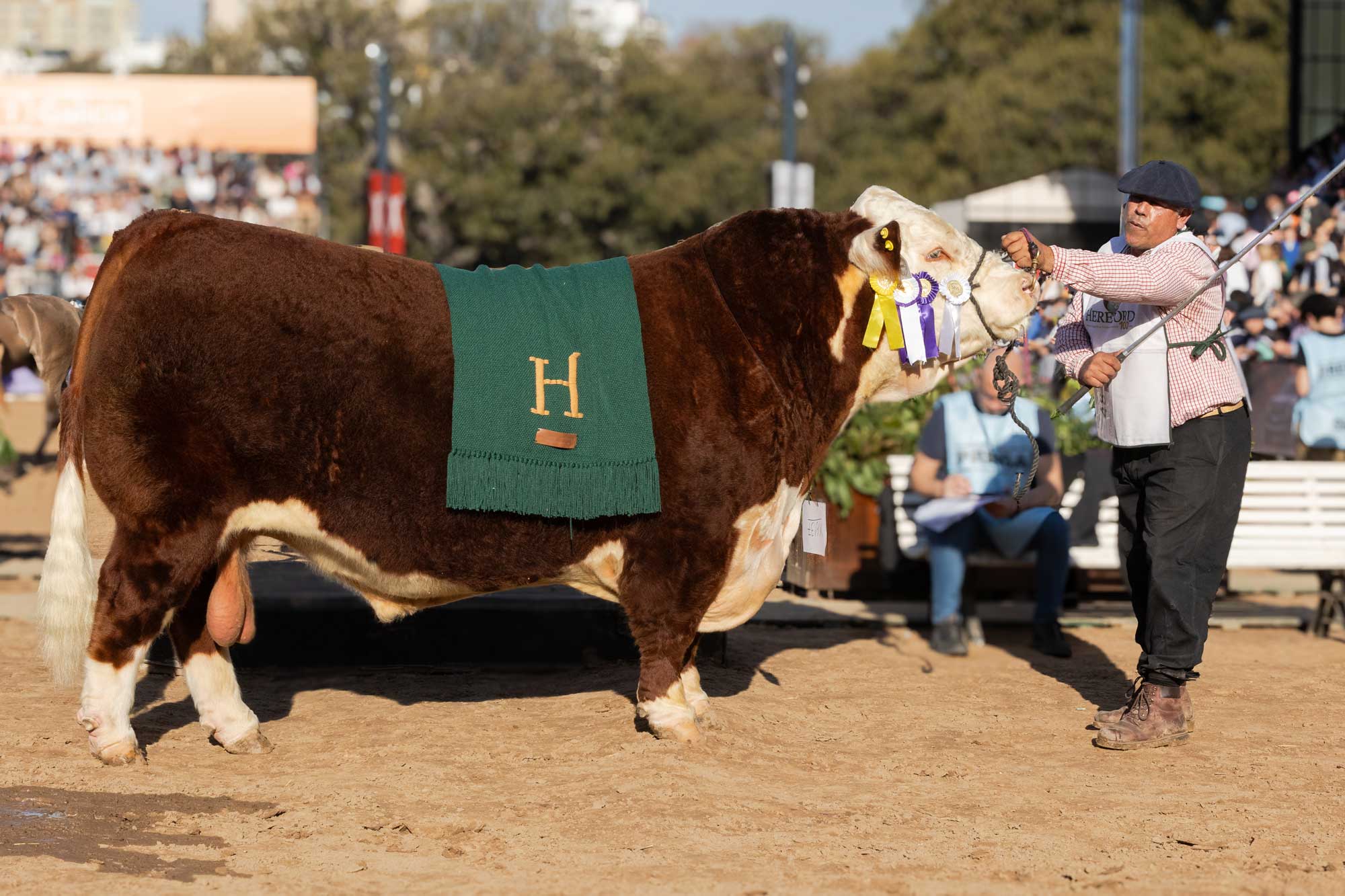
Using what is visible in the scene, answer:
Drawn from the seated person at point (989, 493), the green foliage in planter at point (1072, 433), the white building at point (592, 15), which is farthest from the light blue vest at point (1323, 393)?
the white building at point (592, 15)

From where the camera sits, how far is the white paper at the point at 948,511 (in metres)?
7.41

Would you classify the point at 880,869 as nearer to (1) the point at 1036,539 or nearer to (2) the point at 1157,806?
(2) the point at 1157,806

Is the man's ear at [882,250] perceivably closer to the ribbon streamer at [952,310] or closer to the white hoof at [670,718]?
the ribbon streamer at [952,310]

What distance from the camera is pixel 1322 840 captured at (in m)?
4.46

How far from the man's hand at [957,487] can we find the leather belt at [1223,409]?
6.27 feet

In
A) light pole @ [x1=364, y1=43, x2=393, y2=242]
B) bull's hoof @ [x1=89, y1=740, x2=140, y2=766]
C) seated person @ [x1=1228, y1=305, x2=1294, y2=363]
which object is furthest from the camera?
light pole @ [x1=364, y1=43, x2=393, y2=242]

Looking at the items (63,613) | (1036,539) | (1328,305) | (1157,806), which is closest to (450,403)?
(63,613)

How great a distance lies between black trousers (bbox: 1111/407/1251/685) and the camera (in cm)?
562

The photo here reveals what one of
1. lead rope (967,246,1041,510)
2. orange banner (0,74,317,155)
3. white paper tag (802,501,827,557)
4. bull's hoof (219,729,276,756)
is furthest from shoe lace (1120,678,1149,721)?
orange banner (0,74,317,155)

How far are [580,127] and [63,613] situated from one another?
137ft

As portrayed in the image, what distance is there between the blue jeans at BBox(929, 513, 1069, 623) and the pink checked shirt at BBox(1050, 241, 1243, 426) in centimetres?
177

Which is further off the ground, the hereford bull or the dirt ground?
the hereford bull

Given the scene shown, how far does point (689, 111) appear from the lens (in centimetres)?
4581

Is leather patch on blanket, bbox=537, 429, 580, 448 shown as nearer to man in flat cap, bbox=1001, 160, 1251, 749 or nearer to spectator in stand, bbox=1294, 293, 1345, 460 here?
man in flat cap, bbox=1001, 160, 1251, 749
